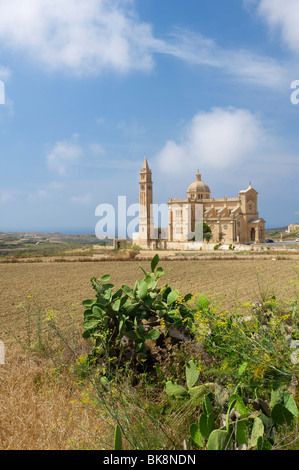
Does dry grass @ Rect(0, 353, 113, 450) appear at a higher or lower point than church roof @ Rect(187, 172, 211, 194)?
lower

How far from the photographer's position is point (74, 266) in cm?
2675

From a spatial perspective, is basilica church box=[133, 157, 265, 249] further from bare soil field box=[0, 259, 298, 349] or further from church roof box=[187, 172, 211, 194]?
bare soil field box=[0, 259, 298, 349]

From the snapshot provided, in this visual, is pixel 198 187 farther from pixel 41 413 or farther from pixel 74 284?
pixel 41 413

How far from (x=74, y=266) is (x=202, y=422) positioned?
24850mm

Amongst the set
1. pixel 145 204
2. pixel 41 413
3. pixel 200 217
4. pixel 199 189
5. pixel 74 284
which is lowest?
pixel 74 284

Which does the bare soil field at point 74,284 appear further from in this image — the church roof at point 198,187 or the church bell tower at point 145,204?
the church roof at point 198,187

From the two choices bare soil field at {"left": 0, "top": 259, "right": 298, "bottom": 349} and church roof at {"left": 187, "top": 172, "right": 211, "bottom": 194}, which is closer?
bare soil field at {"left": 0, "top": 259, "right": 298, "bottom": 349}

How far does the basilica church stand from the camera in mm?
59938

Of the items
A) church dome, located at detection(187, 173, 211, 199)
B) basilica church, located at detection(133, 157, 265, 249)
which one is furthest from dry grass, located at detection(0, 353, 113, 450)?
church dome, located at detection(187, 173, 211, 199)

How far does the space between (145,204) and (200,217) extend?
11827 mm

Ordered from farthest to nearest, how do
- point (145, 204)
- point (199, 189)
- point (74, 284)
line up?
point (199, 189) < point (145, 204) < point (74, 284)

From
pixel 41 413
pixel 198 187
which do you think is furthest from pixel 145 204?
pixel 41 413

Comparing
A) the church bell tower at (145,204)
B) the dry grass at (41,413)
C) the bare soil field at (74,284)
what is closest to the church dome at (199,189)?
the church bell tower at (145,204)

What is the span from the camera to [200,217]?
65.9 meters
